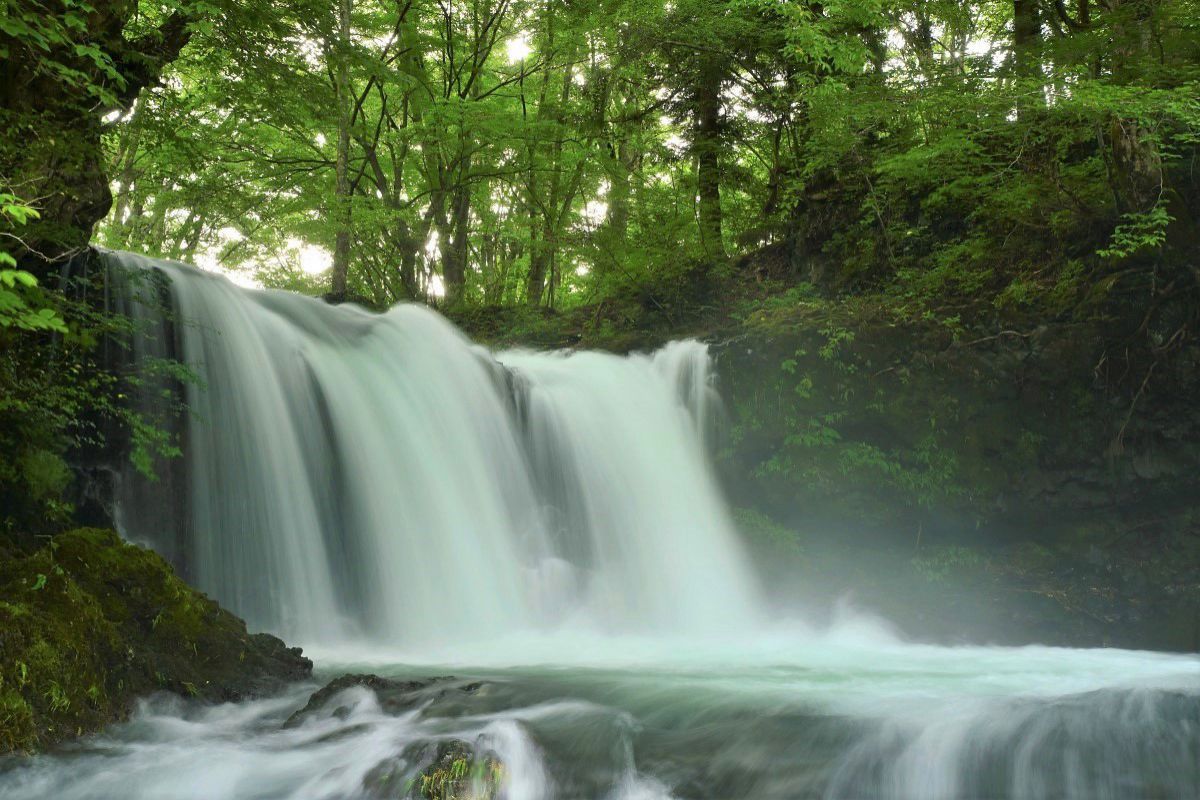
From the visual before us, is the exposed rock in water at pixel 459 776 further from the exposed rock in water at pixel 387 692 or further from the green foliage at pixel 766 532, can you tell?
the green foliage at pixel 766 532

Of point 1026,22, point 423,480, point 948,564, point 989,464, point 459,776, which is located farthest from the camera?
point 1026,22

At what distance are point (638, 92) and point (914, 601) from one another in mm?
10296

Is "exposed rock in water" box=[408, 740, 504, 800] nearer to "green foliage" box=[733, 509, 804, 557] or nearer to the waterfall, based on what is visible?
the waterfall

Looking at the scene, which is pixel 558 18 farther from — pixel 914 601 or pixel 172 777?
pixel 172 777

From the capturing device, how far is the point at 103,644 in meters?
4.30

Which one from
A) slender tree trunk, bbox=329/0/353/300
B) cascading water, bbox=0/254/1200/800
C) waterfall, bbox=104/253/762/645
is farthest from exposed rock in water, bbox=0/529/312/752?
slender tree trunk, bbox=329/0/353/300

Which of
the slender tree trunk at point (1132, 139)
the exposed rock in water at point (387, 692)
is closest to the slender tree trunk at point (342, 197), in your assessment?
the exposed rock in water at point (387, 692)

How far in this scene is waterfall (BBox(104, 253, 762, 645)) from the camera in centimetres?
708

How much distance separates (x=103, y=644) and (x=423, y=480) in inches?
164

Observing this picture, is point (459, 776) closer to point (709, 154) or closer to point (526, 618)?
point (526, 618)

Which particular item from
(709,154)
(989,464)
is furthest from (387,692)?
(709,154)

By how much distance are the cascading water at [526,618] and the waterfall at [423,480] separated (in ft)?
0.09

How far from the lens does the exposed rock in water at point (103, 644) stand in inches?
148

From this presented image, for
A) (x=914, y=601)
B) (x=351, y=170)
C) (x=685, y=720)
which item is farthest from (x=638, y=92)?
(x=685, y=720)
